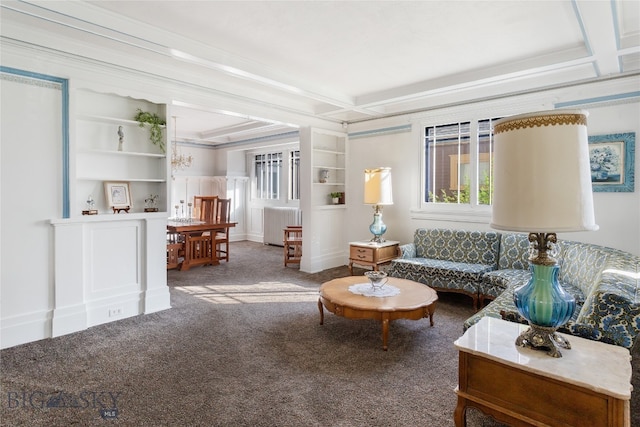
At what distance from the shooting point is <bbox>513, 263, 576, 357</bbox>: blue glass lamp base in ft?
5.39

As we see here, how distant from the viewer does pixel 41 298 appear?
3.15 m

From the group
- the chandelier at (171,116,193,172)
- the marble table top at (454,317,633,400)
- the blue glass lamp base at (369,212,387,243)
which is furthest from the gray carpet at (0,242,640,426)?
the chandelier at (171,116,193,172)

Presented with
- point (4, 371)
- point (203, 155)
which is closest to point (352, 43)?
point (4, 371)

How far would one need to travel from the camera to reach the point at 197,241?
6250mm

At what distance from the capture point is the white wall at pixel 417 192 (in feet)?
12.3

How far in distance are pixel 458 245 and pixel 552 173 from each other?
11.0ft

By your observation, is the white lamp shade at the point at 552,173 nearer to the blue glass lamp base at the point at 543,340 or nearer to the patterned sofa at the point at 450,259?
the blue glass lamp base at the point at 543,340

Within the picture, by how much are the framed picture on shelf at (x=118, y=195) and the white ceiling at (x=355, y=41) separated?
3.95 ft

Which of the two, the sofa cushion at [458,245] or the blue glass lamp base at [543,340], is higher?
the sofa cushion at [458,245]

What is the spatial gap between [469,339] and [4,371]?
311cm

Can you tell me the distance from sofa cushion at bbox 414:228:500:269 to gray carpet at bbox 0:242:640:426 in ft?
2.61

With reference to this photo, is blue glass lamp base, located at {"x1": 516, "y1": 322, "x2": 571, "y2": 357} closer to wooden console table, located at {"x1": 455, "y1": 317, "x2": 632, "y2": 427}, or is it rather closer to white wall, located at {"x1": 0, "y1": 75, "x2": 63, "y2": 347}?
wooden console table, located at {"x1": 455, "y1": 317, "x2": 632, "y2": 427}

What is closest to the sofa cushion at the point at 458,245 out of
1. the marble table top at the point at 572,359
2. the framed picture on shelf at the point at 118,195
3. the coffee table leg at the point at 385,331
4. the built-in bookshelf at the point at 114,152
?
the coffee table leg at the point at 385,331

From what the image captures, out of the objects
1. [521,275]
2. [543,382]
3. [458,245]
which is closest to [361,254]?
[458,245]
